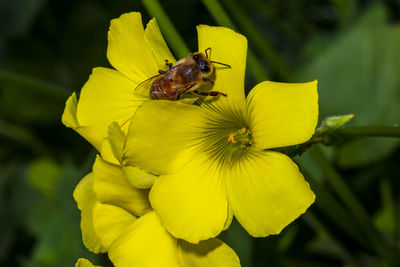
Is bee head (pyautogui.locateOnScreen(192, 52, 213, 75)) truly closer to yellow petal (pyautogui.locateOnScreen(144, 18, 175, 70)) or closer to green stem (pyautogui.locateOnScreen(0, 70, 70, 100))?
yellow petal (pyautogui.locateOnScreen(144, 18, 175, 70))

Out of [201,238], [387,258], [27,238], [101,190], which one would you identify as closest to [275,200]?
[201,238]

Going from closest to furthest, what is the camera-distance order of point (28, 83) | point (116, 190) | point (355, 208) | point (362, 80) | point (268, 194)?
1. point (268, 194)
2. point (116, 190)
3. point (355, 208)
4. point (28, 83)
5. point (362, 80)

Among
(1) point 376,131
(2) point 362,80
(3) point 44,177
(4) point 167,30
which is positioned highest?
(4) point 167,30

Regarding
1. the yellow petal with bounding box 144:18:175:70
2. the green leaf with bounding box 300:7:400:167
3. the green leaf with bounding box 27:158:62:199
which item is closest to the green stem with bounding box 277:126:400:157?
the yellow petal with bounding box 144:18:175:70

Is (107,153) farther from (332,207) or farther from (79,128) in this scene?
(332,207)

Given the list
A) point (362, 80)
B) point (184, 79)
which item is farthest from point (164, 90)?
point (362, 80)

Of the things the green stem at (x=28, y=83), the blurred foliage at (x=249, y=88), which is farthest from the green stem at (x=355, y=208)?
the green stem at (x=28, y=83)
